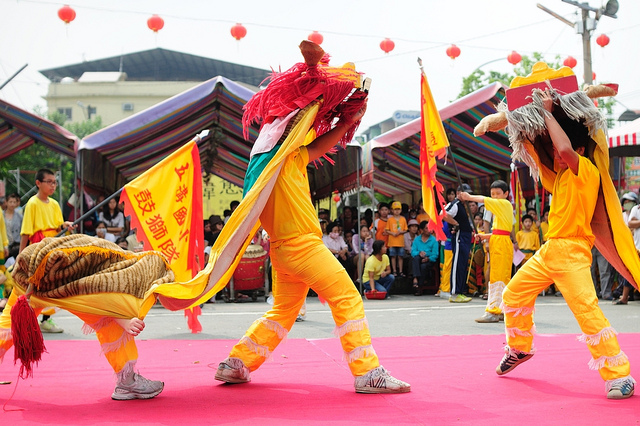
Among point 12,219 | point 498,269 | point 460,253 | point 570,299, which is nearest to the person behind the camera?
point 570,299

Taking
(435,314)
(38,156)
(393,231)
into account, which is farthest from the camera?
(38,156)

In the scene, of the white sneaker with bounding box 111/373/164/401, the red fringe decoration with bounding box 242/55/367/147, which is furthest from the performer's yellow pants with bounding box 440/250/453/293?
the white sneaker with bounding box 111/373/164/401

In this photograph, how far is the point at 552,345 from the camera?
5.98 metres

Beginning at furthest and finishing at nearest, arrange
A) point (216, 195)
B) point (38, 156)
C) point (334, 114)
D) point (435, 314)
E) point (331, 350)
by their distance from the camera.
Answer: point (38, 156) → point (216, 195) → point (435, 314) → point (331, 350) → point (334, 114)

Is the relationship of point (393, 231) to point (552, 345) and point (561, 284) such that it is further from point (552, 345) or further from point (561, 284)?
point (561, 284)

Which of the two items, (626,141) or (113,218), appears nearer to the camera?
(626,141)

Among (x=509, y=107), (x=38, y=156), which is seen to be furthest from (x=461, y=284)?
(x=38, y=156)

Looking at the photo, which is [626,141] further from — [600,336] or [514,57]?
[600,336]

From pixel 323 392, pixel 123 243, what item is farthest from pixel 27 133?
pixel 323 392

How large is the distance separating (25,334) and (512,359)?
2.83m

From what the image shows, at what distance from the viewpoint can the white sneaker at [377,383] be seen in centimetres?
390

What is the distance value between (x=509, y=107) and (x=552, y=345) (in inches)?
99.5

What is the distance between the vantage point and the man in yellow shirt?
12.8ft

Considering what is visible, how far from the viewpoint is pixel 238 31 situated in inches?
535
